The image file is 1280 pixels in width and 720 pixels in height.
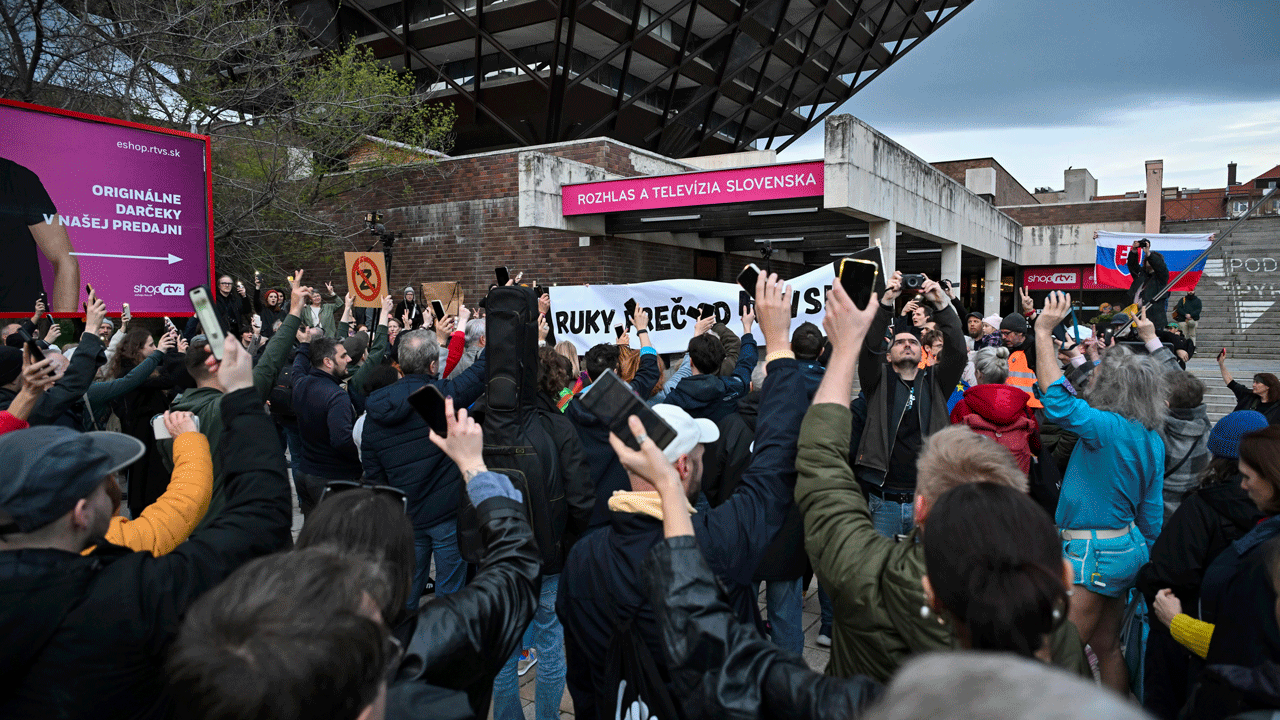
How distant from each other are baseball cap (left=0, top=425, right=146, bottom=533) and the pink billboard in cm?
660

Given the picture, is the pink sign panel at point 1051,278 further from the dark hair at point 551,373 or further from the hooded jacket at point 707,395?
the dark hair at point 551,373

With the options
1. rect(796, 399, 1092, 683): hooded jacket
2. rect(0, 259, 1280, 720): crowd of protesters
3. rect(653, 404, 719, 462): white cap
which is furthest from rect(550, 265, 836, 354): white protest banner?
rect(796, 399, 1092, 683): hooded jacket

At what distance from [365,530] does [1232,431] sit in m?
3.50

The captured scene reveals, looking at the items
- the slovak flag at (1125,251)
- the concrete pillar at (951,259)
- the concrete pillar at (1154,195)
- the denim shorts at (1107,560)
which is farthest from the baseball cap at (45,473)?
the concrete pillar at (1154,195)

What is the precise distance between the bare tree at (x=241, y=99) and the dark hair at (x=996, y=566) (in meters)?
11.9

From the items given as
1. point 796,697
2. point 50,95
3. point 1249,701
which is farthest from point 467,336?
point 50,95

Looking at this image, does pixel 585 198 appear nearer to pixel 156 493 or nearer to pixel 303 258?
pixel 303 258

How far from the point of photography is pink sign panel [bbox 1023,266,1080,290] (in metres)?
27.5

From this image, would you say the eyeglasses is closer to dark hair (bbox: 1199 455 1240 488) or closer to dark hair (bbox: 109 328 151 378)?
dark hair (bbox: 1199 455 1240 488)

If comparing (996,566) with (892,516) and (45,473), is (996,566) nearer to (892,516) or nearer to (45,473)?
(45,473)

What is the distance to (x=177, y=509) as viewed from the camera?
2369mm

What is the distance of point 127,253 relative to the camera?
7.22m

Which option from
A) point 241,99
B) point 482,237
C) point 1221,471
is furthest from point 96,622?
point 482,237

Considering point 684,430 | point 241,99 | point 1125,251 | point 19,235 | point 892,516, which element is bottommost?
point 892,516
